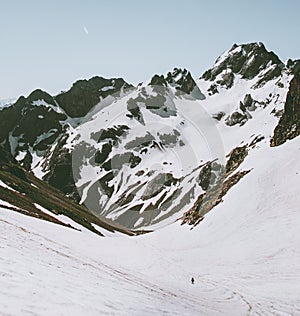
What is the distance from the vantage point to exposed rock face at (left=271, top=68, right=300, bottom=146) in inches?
2079

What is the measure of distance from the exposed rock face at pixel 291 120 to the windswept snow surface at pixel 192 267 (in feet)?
34.3

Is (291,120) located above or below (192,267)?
above

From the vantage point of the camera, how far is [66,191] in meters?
175

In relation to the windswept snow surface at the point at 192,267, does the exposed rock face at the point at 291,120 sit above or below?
above

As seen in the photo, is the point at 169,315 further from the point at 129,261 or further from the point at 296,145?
the point at 296,145

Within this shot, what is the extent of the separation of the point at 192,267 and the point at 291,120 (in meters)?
40.7

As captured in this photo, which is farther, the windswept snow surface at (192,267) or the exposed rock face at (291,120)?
the exposed rock face at (291,120)

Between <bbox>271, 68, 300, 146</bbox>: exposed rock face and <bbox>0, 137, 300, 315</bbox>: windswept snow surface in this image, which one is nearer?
<bbox>0, 137, 300, 315</bbox>: windswept snow surface

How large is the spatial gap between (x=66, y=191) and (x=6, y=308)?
564 feet

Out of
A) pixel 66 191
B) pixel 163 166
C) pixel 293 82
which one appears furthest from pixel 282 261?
pixel 66 191

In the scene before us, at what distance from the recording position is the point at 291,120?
57688 millimetres

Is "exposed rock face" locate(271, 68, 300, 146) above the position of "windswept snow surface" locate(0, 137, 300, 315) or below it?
above

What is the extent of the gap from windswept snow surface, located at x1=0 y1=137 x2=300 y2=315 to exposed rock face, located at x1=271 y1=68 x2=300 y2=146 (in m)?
10.5

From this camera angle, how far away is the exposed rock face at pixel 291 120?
52803 mm
